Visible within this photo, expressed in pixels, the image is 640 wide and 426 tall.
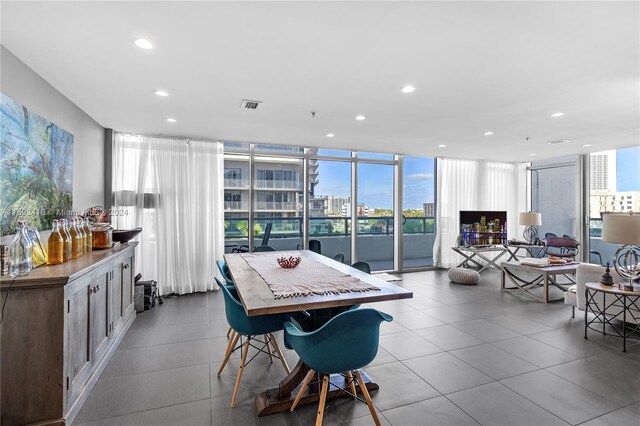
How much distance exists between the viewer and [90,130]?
405 centimetres

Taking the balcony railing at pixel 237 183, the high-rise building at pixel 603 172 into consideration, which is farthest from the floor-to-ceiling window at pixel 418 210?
the balcony railing at pixel 237 183

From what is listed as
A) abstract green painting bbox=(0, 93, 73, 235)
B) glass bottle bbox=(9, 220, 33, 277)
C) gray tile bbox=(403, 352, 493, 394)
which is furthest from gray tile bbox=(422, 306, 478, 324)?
abstract green painting bbox=(0, 93, 73, 235)

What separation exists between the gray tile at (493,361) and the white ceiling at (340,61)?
8.25 ft

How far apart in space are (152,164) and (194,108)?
1786 millimetres

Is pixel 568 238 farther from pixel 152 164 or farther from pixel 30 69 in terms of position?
pixel 30 69

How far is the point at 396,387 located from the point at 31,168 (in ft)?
10.8

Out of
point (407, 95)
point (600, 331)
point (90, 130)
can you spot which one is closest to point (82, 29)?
point (90, 130)

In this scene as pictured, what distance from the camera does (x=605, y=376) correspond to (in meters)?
2.60

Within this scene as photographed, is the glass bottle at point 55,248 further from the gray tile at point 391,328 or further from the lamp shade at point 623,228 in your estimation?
the lamp shade at point 623,228

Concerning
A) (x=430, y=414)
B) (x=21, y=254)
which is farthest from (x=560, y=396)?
(x=21, y=254)

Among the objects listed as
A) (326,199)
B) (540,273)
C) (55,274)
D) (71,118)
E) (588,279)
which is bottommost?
(540,273)

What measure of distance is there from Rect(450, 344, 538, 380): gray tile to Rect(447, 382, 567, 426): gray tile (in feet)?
0.76

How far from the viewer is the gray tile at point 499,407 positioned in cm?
207

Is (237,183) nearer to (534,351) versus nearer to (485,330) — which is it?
(485,330)
